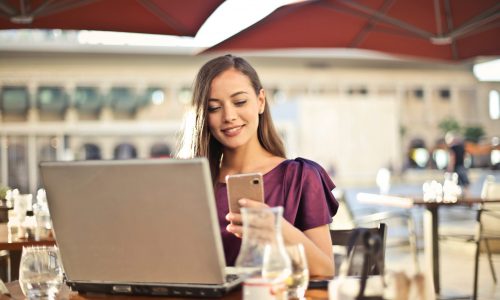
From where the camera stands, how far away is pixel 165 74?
39938 millimetres

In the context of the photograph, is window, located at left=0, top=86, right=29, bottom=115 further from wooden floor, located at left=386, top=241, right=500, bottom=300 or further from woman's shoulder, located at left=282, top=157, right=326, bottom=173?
woman's shoulder, located at left=282, top=157, right=326, bottom=173

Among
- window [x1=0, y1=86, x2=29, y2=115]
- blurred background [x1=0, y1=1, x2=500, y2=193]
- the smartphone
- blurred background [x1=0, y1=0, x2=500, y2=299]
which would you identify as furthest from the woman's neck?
window [x1=0, y1=86, x2=29, y2=115]

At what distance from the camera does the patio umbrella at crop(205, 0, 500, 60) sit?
571 centimetres

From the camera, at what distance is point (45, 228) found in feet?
12.0

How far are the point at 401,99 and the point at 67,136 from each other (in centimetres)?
1927

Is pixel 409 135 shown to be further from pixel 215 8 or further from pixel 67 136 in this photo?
pixel 215 8

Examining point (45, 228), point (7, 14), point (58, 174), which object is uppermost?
point (7, 14)

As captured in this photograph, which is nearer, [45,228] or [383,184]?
[45,228]

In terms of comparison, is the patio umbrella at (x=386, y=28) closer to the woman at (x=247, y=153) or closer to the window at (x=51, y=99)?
the woman at (x=247, y=153)

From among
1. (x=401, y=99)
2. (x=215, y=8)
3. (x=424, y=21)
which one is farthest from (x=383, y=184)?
(x=401, y=99)

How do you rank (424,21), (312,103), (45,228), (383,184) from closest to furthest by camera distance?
(45,228) < (424,21) < (383,184) < (312,103)

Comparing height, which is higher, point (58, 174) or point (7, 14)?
point (7, 14)

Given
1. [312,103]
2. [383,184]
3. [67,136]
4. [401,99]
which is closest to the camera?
[383,184]

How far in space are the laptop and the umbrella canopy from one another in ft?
12.4
